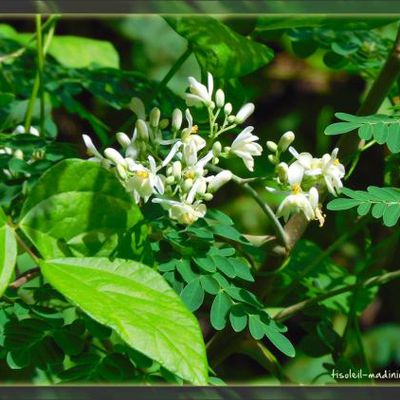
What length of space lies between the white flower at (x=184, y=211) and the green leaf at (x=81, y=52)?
0.76 meters

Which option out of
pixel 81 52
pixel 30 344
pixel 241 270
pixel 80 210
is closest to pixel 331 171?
pixel 241 270

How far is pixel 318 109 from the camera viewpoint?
254 centimetres

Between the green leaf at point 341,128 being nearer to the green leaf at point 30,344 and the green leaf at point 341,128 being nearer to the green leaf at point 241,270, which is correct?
the green leaf at point 241,270

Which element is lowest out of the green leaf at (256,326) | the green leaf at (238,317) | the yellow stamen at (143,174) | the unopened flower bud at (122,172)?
the green leaf at (256,326)

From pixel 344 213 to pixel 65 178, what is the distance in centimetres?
49

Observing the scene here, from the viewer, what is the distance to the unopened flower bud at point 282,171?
81 centimetres

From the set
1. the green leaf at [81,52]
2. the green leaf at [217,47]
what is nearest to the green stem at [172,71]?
the green leaf at [217,47]

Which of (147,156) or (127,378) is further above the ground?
(147,156)

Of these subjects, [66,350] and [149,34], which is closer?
[66,350]

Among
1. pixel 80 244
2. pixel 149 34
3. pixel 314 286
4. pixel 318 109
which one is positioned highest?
pixel 80 244

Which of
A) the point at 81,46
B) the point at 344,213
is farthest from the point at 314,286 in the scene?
the point at 81,46

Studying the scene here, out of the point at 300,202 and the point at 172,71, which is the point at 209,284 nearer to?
the point at 300,202

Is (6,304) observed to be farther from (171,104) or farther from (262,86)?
(262,86)

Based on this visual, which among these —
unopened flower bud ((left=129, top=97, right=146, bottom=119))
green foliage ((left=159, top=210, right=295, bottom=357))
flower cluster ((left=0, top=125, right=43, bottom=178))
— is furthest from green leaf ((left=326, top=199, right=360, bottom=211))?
flower cluster ((left=0, top=125, right=43, bottom=178))
